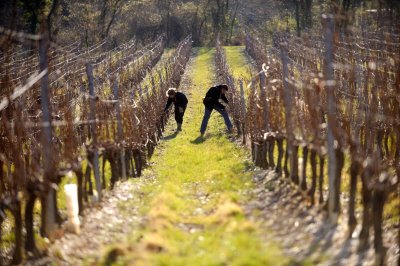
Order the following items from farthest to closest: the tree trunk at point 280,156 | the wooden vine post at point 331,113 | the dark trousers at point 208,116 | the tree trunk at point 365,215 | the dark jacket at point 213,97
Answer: the dark trousers at point 208,116 < the dark jacket at point 213,97 < the tree trunk at point 280,156 < the wooden vine post at point 331,113 < the tree trunk at point 365,215

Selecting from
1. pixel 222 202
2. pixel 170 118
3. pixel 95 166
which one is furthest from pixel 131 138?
pixel 170 118

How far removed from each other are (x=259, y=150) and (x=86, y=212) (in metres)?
3.79

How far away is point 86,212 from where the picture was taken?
724 cm

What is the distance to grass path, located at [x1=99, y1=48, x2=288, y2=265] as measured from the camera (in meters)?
5.46

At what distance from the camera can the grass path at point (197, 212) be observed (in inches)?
215

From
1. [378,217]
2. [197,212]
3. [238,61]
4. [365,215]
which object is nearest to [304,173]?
[197,212]

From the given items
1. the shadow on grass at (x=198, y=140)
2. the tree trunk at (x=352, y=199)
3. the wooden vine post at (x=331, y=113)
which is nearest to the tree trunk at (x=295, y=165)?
the wooden vine post at (x=331, y=113)

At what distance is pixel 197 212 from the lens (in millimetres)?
7453

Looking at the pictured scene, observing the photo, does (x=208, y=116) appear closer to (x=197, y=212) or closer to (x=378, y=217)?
(x=197, y=212)

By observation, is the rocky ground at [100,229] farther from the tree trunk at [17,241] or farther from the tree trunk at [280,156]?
the tree trunk at [280,156]

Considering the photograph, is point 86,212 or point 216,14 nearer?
point 86,212

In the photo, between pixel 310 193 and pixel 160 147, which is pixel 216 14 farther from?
pixel 310 193

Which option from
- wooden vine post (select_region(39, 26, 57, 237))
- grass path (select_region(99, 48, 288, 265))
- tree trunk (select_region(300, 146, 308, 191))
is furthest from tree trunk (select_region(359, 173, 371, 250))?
wooden vine post (select_region(39, 26, 57, 237))

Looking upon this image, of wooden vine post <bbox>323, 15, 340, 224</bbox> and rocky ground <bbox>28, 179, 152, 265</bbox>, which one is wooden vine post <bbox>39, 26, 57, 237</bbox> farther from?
wooden vine post <bbox>323, 15, 340, 224</bbox>
